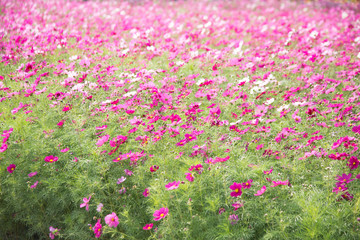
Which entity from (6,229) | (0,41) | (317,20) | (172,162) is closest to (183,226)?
(172,162)

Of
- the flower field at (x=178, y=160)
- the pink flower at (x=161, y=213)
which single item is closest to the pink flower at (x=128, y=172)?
the flower field at (x=178, y=160)

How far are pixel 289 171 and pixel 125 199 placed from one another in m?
1.44

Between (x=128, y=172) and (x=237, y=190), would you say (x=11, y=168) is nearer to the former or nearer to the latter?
(x=128, y=172)

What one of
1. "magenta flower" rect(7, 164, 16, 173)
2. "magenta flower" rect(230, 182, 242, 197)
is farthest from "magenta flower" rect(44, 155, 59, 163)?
"magenta flower" rect(230, 182, 242, 197)

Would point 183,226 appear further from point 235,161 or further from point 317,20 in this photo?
point 317,20

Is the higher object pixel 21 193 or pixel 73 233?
pixel 21 193

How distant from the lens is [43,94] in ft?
11.8

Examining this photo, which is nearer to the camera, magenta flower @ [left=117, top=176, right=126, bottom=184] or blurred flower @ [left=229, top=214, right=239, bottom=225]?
blurred flower @ [left=229, top=214, right=239, bottom=225]

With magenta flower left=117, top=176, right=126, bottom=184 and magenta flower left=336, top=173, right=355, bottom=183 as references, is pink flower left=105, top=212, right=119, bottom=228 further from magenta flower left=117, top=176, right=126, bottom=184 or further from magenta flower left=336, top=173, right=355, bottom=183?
magenta flower left=336, top=173, right=355, bottom=183

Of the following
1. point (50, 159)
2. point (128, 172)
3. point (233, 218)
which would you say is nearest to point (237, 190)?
point (233, 218)

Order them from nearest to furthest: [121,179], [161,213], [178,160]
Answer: [161,213] → [121,179] → [178,160]

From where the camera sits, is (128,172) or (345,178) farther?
(128,172)

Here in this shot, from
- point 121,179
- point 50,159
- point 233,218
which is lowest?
point 233,218

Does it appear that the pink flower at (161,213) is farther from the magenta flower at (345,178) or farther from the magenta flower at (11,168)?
the magenta flower at (11,168)
